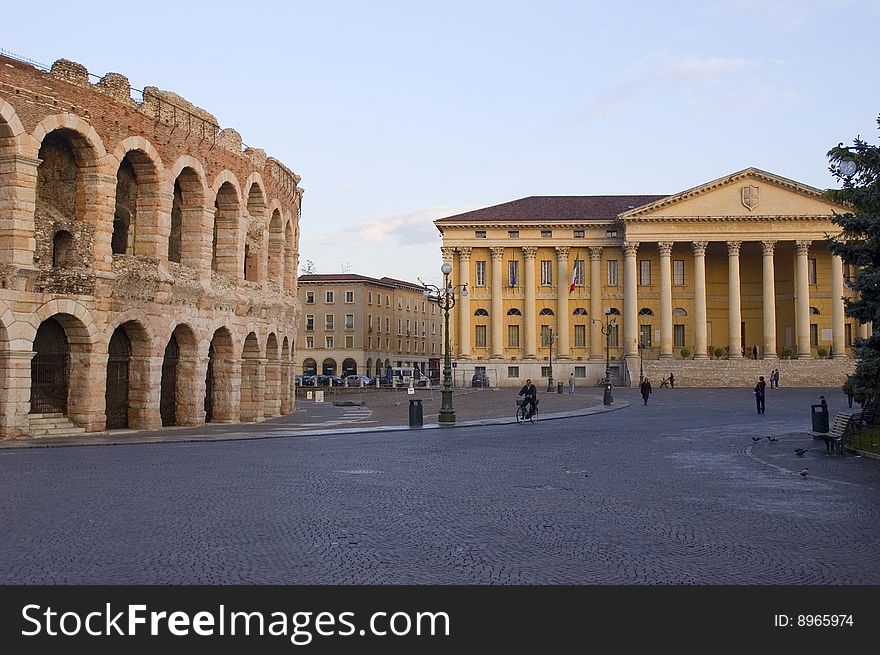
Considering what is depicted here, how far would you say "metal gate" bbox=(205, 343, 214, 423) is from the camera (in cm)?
3666

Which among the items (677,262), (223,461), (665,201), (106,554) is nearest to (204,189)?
(223,461)

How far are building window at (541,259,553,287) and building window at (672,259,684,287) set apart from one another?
1253cm

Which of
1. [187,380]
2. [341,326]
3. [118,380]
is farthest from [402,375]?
[118,380]

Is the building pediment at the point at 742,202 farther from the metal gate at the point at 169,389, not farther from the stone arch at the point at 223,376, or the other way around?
the metal gate at the point at 169,389

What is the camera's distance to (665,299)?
86.4 meters

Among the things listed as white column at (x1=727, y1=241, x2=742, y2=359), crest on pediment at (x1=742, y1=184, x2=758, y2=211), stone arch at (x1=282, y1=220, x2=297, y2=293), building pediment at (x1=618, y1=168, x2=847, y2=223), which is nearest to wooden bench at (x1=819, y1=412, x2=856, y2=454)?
stone arch at (x1=282, y1=220, x2=297, y2=293)

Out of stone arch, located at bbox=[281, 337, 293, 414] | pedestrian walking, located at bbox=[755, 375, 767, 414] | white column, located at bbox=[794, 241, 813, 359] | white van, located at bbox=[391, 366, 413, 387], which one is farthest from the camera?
white van, located at bbox=[391, 366, 413, 387]

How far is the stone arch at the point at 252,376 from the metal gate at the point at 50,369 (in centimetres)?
997

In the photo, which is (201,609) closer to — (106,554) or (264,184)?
(106,554)

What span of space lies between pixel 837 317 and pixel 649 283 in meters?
17.9

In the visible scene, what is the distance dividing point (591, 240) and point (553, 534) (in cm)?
8079

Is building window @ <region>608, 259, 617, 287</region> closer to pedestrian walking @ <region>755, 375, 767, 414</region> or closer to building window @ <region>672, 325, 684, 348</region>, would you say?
building window @ <region>672, 325, 684, 348</region>

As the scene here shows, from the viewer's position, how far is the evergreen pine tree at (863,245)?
20922mm

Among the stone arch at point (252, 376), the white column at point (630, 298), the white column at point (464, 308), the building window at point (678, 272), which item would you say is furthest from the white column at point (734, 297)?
the stone arch at point (252, 376)
